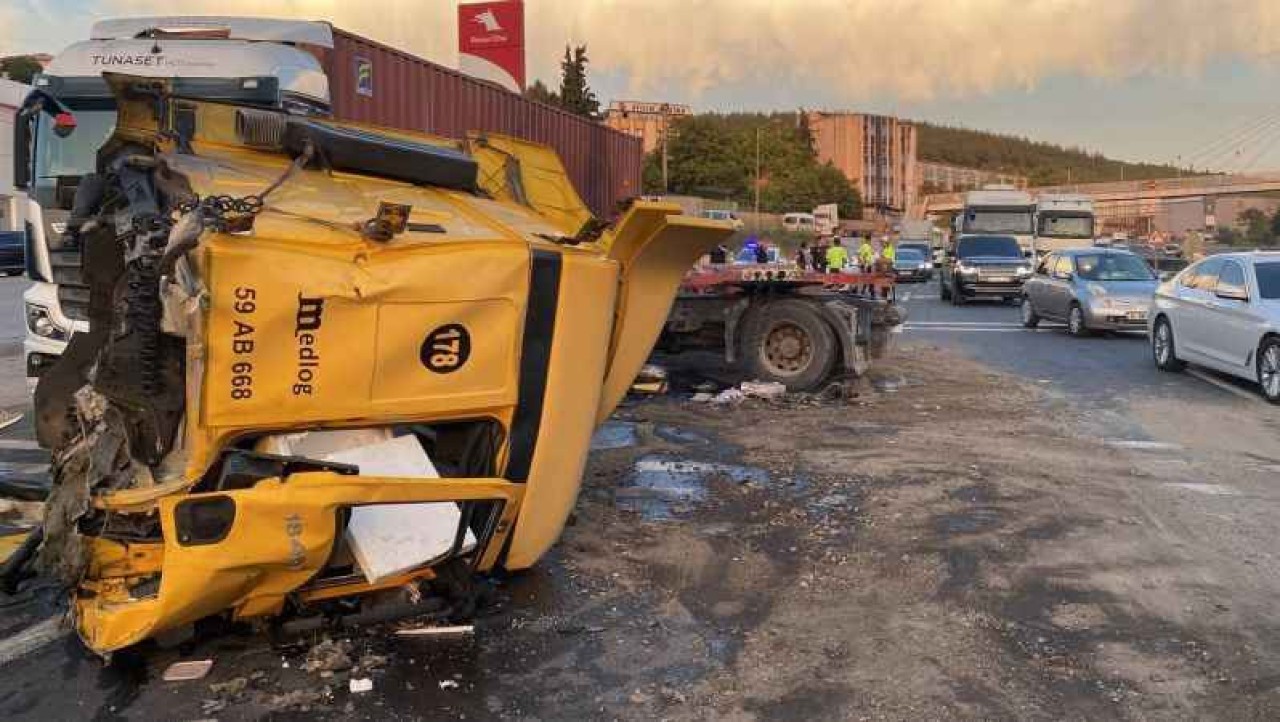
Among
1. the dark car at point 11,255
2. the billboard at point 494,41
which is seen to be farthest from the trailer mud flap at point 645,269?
the dark car at point 11,255

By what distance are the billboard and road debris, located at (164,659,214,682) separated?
14.8 metres

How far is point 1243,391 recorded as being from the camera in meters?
11.2

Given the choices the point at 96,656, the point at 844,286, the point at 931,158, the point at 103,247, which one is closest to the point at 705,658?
the point at 96,656

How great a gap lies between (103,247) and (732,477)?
14.4 ft

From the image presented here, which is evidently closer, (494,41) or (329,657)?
(329,657)

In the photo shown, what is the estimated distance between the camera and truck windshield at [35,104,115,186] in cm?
885

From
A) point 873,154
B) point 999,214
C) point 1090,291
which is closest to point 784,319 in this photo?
point 1090,291

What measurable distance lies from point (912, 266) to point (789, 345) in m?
31.5

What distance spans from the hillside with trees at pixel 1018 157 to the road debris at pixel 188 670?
553 feet

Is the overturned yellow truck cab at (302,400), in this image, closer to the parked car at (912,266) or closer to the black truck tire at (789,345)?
the black truck tire at (789,345)

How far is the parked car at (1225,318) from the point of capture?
420 inches

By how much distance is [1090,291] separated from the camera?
54.0ft

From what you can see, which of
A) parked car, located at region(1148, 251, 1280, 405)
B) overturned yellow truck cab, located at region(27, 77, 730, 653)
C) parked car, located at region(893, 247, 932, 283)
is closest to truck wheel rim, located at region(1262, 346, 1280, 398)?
parked car, located at region(1148, 251, 1280, 405)

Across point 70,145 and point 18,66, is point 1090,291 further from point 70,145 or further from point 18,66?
point 18,66
